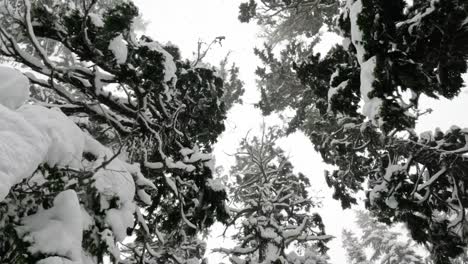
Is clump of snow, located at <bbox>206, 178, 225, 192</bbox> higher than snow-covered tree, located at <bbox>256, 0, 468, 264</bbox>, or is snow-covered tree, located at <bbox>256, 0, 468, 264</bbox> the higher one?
snow-covered tree, located at <bbox>256, 0, 468, 264</bbox>

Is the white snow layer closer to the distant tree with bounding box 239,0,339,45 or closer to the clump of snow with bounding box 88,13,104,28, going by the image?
the clump of snow with bounding box 88,13,104,28

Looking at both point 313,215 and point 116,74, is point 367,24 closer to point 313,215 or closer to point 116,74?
point 116,74

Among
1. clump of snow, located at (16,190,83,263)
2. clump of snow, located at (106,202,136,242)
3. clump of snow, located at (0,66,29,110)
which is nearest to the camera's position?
clump of snow, located at (16,190,83,263)

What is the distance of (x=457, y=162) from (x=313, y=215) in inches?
159

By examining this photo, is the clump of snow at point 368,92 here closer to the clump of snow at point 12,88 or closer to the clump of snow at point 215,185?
the clump of snow at point 215,185

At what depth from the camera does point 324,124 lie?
9.03 m

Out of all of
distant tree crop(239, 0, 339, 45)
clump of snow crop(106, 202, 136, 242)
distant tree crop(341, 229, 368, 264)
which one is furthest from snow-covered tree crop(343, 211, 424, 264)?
clump of snow crop(106, 202, 136, 242)

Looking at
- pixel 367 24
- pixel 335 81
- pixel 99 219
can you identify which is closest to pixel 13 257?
pixel 99 219

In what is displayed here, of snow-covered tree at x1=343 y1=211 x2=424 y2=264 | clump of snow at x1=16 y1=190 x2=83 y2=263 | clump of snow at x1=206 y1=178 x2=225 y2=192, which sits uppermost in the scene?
snow-covered tree at x1=343 y1=211 x2=424 y2=264

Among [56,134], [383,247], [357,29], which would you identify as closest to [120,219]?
[56,134]

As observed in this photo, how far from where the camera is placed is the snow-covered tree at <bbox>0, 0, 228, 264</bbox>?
76.1 inches

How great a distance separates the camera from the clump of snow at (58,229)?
187 cm

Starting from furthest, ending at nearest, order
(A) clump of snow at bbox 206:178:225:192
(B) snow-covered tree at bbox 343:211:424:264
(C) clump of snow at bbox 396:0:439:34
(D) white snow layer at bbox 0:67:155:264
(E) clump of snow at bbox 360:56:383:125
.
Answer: (B) snow-covered tree at bbox 343:211:424:264, (A) clump of snow at bbox 206:178:225:192, (C) clump of snow at bbox 396:0:439:34, (E) clump of snow at bbox 360:56:383:125, (D) white snow layer at bbox 0:67:155:264

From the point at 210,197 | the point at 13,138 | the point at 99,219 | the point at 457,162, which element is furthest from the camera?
the point at 457,162
